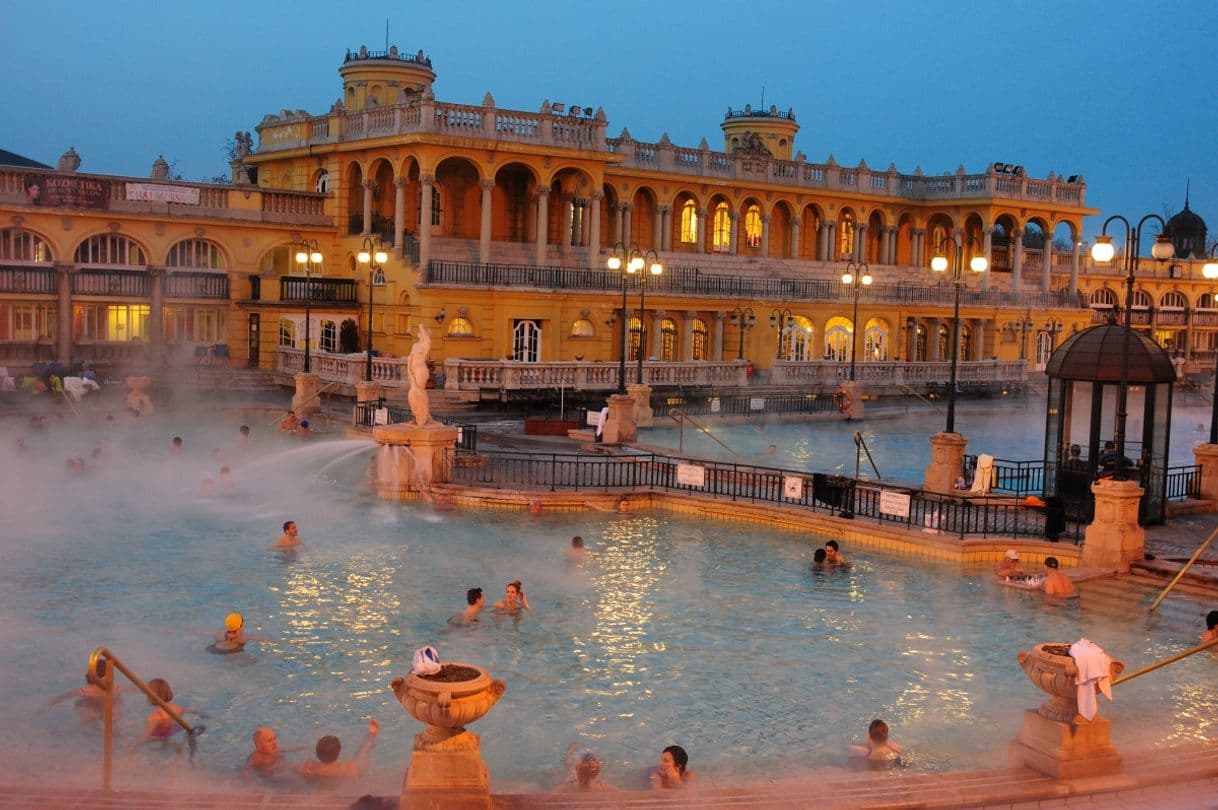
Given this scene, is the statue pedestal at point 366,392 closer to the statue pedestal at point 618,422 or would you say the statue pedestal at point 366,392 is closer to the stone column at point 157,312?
the statue pedestal at point 618,422

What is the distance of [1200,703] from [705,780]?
21.1ft

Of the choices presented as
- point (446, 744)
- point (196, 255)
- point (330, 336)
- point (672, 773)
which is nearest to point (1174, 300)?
point (330, 336)

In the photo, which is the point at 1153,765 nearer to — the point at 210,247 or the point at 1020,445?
the point at 1020,445

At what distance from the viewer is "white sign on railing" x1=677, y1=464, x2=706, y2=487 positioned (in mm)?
26156

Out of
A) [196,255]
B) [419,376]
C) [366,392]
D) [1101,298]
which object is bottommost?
[366,392]

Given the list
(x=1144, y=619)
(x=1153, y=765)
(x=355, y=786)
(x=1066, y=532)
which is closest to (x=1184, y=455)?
(x=1066, y=532)

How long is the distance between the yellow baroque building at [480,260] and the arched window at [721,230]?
0.14m

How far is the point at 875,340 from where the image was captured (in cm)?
6181

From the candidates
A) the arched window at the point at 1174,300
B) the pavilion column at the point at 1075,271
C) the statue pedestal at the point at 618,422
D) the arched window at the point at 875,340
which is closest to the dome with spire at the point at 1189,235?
the arched window at the point at 1174,300

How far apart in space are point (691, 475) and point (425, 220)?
2330 cm

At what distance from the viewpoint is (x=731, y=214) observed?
60.5 m

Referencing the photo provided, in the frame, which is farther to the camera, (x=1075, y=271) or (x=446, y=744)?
(x=1075, y=271)

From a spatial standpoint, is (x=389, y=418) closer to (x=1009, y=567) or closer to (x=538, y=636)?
(x=538, y=636)

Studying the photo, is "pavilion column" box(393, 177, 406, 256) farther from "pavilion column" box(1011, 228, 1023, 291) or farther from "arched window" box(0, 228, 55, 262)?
"pavilion column" box(1011, 228, 1023, 291)
